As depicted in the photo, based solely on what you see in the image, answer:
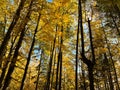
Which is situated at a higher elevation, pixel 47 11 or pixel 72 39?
pixel 72 39

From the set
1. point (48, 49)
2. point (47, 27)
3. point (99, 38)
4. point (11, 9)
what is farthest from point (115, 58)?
point (11, 9)

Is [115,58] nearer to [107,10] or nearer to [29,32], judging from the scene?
[107,10]

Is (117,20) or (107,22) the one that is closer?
(117,20)

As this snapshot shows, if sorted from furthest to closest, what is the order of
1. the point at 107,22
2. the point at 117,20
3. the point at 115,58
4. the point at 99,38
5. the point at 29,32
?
1. the point at 115,58
2. the point at 99,38
3. the point at 107,22
4. the point at 117,20
5. the point at 29,32

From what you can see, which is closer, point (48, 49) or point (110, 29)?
point (48, 49)

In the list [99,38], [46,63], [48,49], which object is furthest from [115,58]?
[48,49]

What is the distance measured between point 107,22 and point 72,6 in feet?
14.0

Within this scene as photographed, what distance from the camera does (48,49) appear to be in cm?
1473

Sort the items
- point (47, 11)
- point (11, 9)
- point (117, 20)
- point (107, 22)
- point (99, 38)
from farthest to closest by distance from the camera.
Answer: point (99, 38)
point (107, 22)
point (117, 20)
point (11, 9)
point (47, 11)

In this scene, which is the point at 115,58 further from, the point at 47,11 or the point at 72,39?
the point at 47,11

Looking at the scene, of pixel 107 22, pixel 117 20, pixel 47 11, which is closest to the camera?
pixel 47 11

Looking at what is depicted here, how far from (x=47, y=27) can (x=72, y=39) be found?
6029mm

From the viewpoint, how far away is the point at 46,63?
25.1 meters

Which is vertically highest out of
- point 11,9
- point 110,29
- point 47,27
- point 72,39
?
point 110,29
